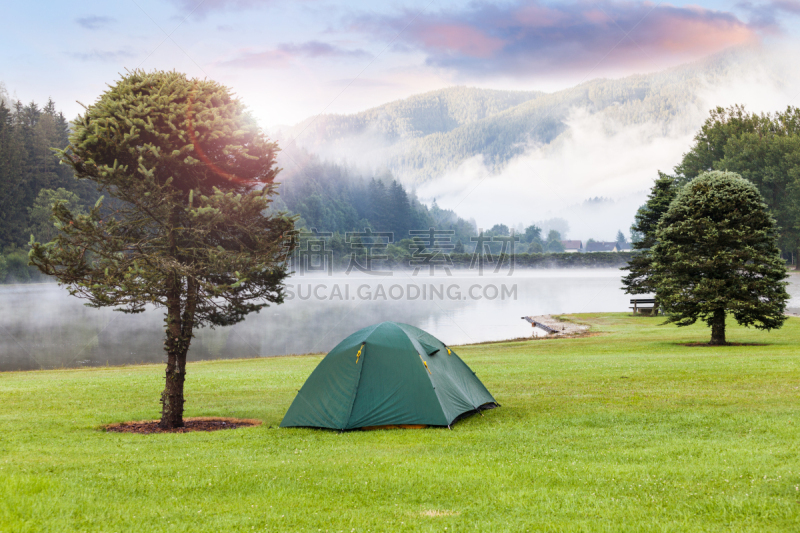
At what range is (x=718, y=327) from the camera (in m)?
25.5

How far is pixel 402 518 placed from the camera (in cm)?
650

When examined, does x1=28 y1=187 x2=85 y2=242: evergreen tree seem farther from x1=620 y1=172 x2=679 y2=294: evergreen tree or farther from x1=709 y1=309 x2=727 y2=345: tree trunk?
x1=709 y1=309 x2=727 y2=345: tree trunk

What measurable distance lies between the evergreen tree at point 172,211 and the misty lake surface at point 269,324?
422 centimetres

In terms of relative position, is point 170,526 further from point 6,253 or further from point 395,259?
point 395,259

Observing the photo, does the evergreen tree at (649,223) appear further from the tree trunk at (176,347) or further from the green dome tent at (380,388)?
the tree trunk at (176,347)

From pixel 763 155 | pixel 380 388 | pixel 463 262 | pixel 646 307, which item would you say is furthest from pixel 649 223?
pixel 463 262

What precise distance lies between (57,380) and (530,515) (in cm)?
2119

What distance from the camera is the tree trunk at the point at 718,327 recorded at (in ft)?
82.6

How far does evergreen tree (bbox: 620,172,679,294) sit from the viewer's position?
41.7m

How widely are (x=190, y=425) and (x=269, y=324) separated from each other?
3998cm

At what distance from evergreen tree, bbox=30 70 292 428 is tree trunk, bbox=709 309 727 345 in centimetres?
2087

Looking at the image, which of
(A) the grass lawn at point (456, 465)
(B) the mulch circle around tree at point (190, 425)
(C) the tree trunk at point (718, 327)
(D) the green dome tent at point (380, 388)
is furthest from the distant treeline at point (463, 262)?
(D) the green dome tent at point (380, 388)

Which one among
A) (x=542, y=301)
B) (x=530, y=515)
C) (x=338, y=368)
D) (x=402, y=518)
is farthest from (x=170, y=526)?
(x=542, y=301)

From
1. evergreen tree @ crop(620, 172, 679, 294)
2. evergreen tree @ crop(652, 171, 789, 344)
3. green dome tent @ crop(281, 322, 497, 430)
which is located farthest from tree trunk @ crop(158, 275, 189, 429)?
evergreen tree @ crop(620, 172, 679, 294)
